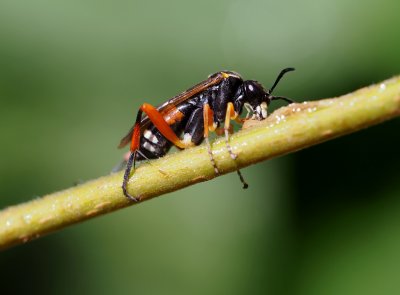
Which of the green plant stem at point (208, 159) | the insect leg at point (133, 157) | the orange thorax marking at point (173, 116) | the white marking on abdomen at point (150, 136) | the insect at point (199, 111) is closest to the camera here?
the green plant stem at point (208, 159)

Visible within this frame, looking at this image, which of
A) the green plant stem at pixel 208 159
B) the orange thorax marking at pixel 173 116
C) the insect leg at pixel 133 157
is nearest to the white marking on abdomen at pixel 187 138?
the orange thorax marking at pixel 173 116

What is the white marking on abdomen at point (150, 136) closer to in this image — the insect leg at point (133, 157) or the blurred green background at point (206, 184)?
the blurred green background at point (206, 184)

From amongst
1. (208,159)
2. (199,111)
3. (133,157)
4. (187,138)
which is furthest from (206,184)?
(208,159)

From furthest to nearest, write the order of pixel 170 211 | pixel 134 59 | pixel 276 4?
pixel 170 211
pixel 134 59
pixel 276 4

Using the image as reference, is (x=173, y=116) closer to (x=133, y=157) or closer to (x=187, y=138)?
(x=187, y=138)

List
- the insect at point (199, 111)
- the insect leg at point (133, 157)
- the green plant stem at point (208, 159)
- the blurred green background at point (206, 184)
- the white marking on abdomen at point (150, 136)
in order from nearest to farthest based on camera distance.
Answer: the green plant stem at point (208, 159)
the insect leg at point (133, 157)
the blurred green background at point (206, 184)
the insect at point (199, 111)
the white marking on abdomen at point (150, 136)

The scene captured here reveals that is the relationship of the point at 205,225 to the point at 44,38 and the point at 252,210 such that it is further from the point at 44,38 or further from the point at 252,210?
the point at 44,38

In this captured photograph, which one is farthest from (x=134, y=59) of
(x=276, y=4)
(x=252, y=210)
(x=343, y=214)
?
(x=343, y=214)

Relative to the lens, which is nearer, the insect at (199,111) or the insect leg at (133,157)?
the insect leg at (133,157)
